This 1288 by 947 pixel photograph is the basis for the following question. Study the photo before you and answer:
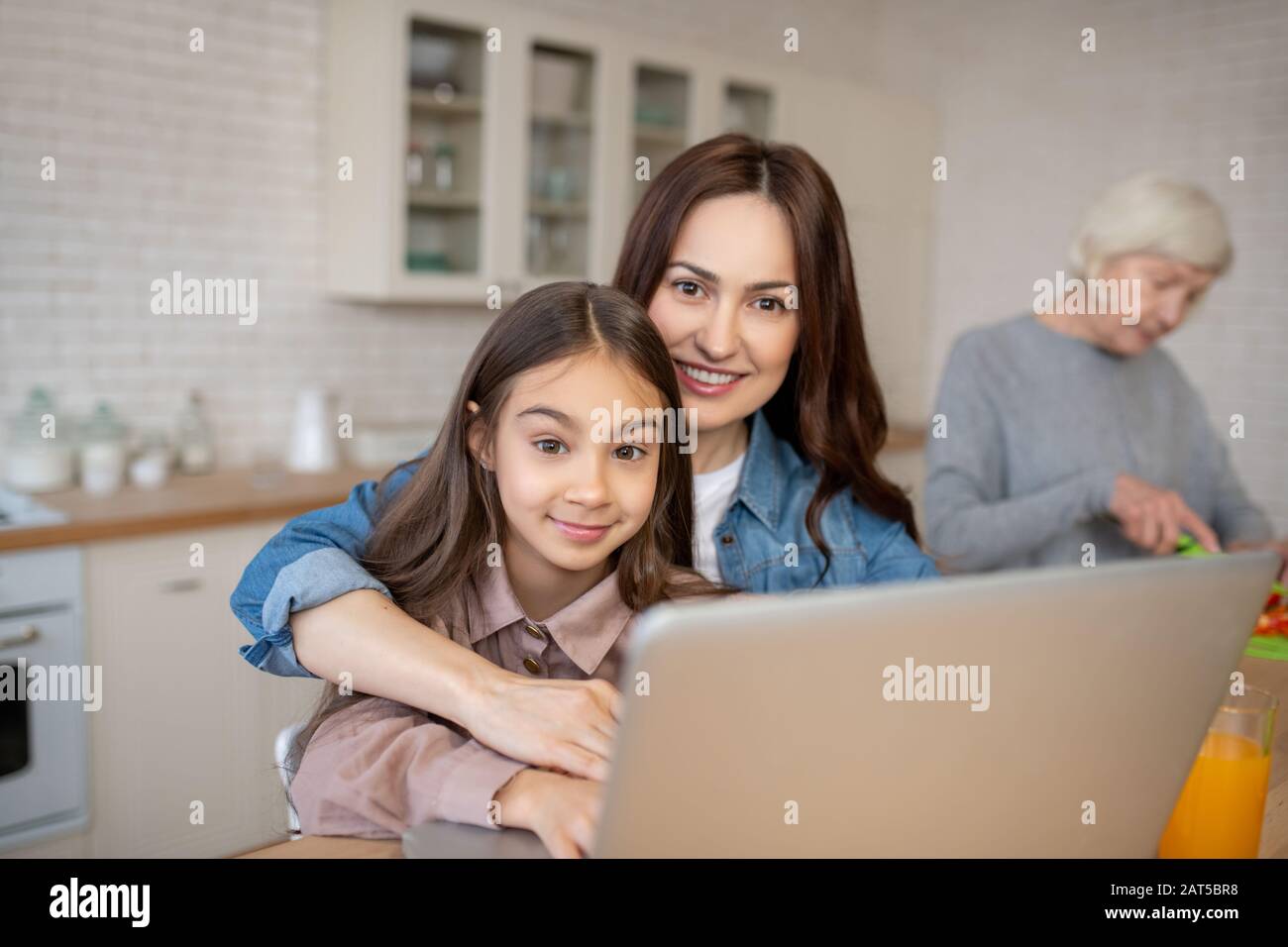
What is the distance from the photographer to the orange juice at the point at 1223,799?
102 cm

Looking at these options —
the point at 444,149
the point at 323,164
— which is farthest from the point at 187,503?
the point at 444,149

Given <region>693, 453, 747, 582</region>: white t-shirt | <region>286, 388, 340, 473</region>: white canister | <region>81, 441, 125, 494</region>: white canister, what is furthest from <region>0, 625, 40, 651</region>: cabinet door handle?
<region>693, 453, 747, 582</region>: white t-shirt

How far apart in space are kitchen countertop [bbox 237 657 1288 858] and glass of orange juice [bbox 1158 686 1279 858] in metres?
0.06

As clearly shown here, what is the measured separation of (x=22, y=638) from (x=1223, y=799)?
7.81ft

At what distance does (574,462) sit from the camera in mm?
1262

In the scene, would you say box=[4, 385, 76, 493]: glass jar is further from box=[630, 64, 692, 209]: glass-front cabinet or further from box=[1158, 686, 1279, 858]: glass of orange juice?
box=[1158, 686, 1279, 858]: glass of orange juice

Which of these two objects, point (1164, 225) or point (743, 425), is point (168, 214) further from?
point (1164, 225)

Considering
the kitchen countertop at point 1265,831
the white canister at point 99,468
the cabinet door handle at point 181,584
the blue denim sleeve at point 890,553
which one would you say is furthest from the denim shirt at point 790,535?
the white canister at point 99,468

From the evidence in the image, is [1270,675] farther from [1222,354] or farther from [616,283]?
[1222,354]

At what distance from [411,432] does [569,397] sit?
2.59 meters

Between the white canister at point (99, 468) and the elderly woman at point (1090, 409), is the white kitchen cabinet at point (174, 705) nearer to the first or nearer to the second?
the white canister at point (99, 468)

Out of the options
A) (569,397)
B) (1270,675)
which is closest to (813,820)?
(569,397)

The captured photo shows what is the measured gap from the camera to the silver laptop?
0.64m
